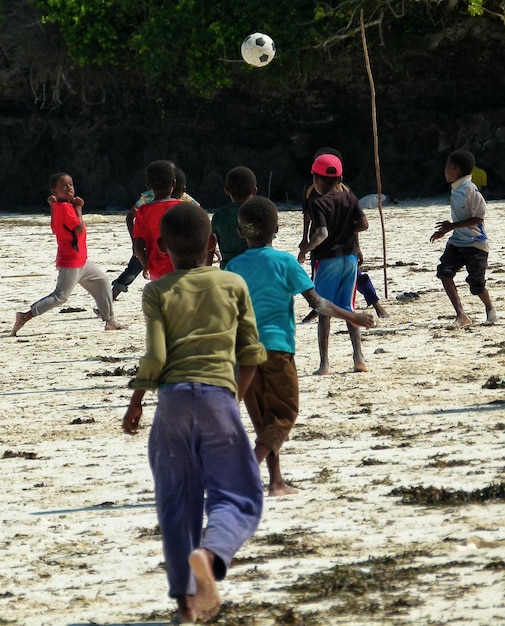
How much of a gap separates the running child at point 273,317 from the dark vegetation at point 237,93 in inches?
785

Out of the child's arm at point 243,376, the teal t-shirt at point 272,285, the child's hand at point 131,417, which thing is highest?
the teal t-shirt at point 272,285

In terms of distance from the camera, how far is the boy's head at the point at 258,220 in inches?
219

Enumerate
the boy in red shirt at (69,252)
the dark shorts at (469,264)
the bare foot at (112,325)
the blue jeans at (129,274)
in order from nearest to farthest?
the dark shorts at (469,264), the boy in red shirt at (69,252), the bare foot at (112,325), the blue jeans at (129,274)

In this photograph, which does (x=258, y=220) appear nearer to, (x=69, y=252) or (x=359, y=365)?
(x=359, y=365)

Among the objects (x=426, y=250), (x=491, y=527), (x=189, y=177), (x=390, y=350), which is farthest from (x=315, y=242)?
(x=189, y=177)

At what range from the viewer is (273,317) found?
18.3 ft

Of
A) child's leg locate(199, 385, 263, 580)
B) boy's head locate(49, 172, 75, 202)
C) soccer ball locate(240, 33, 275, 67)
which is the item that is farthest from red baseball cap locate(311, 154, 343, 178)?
soccer ball locate(240, 33, 275, 67)

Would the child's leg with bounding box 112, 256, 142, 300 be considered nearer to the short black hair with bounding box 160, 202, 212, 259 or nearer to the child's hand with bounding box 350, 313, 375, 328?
the child's hand with bounding box 350, 313, 375, 328

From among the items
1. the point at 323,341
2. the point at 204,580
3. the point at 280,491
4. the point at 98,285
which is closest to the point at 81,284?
the point at 98,285

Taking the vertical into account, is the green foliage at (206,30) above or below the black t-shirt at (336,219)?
above

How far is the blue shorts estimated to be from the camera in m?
8.61

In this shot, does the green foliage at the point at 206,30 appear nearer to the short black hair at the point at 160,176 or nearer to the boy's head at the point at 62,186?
the boy's head at the point at 62,186

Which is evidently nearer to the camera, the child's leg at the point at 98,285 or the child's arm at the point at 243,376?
the child's arm at the point at 243,376

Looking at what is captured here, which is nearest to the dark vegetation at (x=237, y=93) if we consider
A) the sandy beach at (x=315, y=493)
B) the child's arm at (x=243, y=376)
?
the sandy beach at (x=315, y=493)
